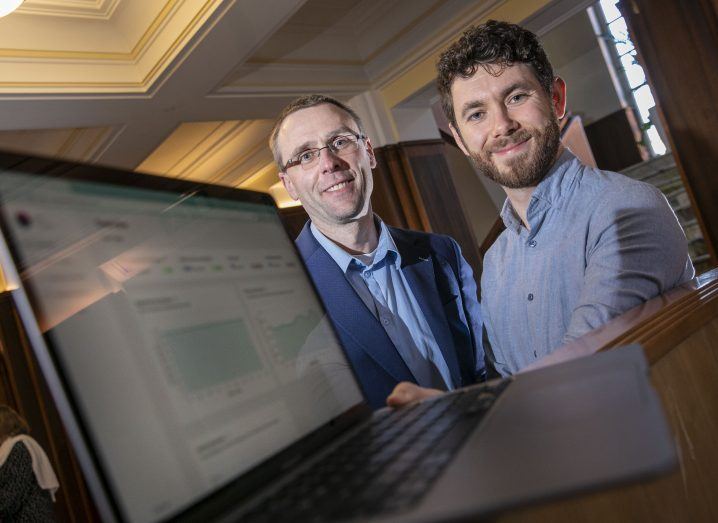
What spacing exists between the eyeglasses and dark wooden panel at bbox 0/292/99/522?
529 cm

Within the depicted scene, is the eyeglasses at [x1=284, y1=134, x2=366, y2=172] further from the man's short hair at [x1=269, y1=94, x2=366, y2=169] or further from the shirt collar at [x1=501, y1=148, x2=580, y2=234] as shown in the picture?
the shirt collar at [x1=501, y1=148, x2=580, y2=234]

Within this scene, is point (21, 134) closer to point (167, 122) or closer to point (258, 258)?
point (167, 122)

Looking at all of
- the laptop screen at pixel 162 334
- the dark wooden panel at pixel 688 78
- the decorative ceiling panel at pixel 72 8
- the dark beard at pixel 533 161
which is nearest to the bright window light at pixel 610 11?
the dark wooden panel at pixel 688 78

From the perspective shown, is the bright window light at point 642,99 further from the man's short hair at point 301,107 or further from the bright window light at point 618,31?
the man's short hair at point 301,107

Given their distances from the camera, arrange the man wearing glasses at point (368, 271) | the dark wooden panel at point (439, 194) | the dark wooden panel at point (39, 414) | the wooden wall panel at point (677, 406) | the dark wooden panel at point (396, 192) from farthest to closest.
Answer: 1. the dark wooden panel at point (439, 194)
2. the dark wooden panel at point (396, 192)
3. the dark wooden panel at point (39, 414)
4. the man wearing glasses at point (368, 271)
5. the wooden wall panel at point (677, 406)

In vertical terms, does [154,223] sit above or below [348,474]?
above

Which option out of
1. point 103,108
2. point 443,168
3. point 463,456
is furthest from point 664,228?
point 443,168

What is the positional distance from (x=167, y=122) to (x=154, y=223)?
17.6 feet

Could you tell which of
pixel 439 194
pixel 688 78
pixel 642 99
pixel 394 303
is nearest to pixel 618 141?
pixel 642 99

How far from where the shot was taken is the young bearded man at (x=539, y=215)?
1.19 metres

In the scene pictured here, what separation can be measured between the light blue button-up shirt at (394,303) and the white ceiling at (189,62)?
3.18 m

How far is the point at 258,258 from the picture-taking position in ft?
2.57

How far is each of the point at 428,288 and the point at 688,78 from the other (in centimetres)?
262

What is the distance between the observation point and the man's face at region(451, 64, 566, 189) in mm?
1404
